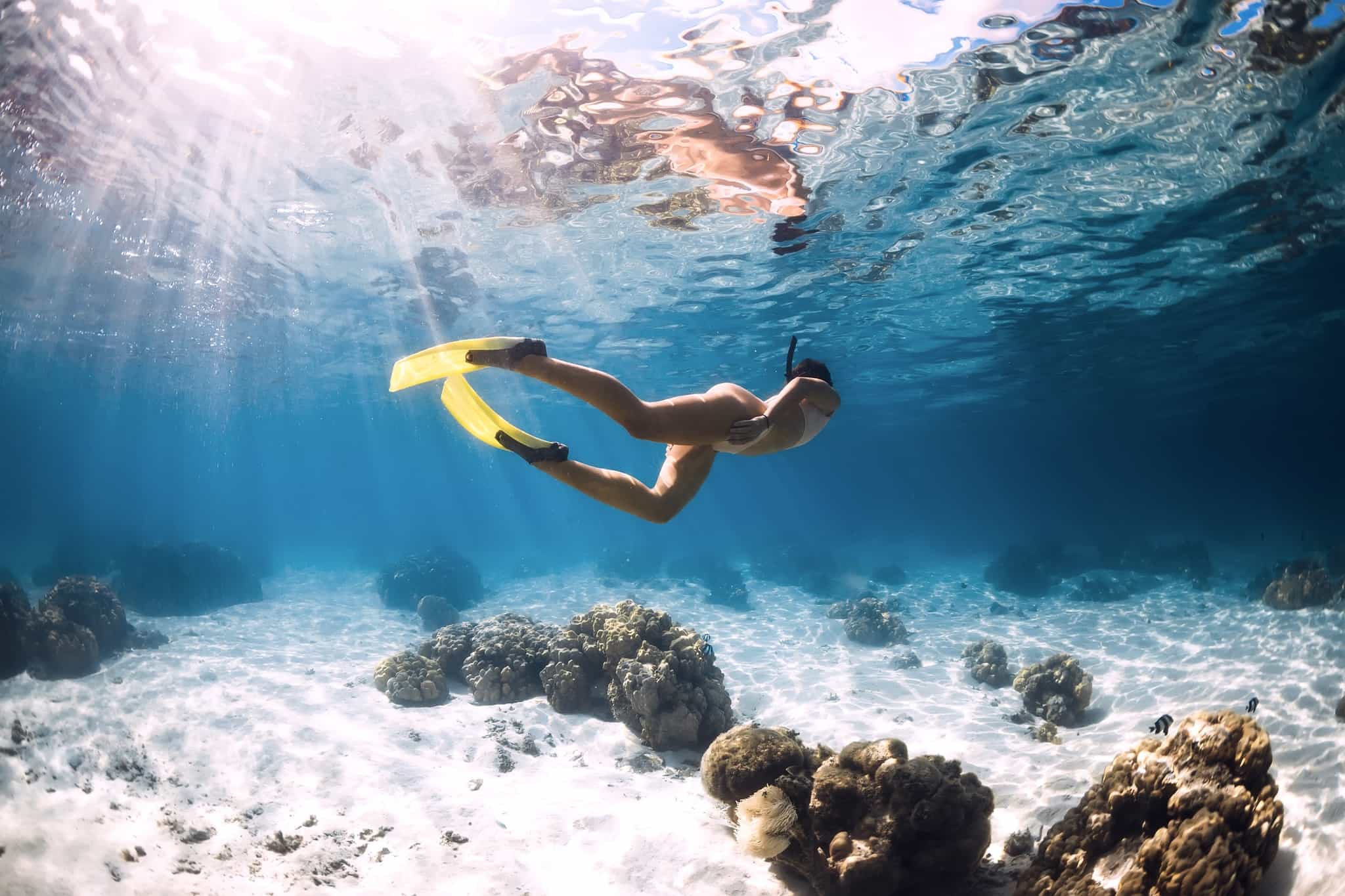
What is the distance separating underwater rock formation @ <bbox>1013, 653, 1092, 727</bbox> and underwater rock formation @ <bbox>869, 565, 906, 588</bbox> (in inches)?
682

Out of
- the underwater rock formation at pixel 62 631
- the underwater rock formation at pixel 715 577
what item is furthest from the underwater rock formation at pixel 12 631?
the underwater rock formation at pixel 715 577

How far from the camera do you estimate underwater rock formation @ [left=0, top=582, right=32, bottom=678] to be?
10.8 m

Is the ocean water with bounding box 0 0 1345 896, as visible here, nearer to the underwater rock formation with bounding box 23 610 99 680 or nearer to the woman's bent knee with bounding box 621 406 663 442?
the underwater rock formation with bounding box 23 610 99 680

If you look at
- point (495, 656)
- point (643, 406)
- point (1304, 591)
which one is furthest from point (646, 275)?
point (1304, 591)

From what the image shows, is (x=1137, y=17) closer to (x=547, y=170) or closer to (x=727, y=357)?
(x=547, y=170)

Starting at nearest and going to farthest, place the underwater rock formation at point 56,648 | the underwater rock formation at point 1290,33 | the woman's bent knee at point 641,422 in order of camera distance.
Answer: the woman's bent knee at point 641,422 → the underwater rock formation at point 1290,33 → the underwater rock formation at point 56,648

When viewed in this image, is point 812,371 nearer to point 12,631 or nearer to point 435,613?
point 12,631

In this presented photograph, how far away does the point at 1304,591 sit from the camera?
1527 cm

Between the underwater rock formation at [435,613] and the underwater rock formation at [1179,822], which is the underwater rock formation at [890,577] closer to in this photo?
the underwater rock formation at [435,613]

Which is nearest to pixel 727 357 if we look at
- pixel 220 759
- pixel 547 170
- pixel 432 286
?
Answer: pixel 432 286

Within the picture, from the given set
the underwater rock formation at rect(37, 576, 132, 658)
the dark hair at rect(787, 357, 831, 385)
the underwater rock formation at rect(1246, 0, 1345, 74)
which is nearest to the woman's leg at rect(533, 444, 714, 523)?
the dark hair at rect(787, 357, 831, 385)

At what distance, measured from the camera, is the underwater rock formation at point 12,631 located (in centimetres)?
1075

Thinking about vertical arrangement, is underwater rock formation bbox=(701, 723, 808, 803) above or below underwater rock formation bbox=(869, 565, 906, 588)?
above

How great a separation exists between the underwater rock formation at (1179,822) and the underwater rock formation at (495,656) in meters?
8.39
